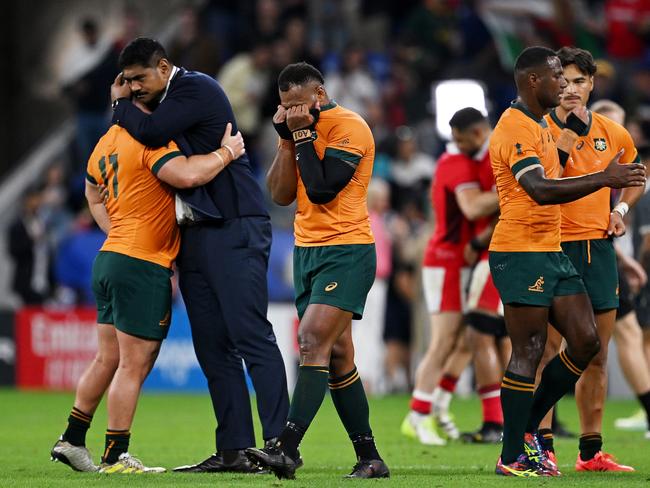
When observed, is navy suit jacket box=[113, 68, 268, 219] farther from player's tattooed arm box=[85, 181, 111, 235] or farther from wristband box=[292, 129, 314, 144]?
wristband box=[292, 129, 314, 144]

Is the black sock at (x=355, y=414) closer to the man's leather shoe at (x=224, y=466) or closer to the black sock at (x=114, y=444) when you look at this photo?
the man's leather shoe at (x=224, y=466)

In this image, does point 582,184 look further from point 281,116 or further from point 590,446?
point 590,446

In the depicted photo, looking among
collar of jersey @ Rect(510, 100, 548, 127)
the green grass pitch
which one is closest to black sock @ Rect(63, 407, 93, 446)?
the green grass pitch

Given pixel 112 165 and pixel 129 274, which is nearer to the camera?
pixel 129 274

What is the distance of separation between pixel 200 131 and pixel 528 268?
215cm

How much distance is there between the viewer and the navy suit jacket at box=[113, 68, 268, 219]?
8.16 m

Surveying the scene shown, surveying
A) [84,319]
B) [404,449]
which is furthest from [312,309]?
[84,319]

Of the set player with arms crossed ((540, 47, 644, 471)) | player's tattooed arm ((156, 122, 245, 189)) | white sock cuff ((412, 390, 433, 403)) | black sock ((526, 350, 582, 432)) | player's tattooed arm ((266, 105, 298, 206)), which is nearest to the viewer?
player's tattooed arm ((266, 105, 298, 206))

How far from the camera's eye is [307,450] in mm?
10109

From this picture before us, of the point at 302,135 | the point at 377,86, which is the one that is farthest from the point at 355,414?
the point at 377,86

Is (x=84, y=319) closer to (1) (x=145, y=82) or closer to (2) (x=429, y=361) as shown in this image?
(2) (x=429, y=361)

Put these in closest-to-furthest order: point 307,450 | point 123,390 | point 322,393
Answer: point 322,393
point 123,390
point 307,450

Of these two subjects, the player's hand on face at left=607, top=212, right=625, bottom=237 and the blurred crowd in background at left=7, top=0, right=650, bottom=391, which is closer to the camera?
the player's hand on face at left=607, top=212, right=625, bottom=237

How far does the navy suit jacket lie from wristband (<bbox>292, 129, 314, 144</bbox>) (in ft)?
2.77
